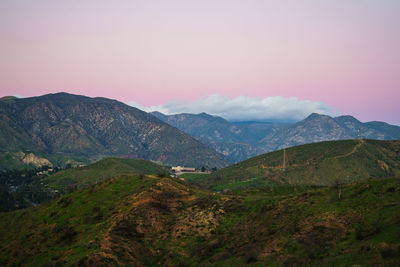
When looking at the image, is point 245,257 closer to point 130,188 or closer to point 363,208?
point 363,208

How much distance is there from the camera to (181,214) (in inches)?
3142

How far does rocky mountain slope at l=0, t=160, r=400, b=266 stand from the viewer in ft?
136

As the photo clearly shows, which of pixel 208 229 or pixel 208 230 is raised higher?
pixel 208 229

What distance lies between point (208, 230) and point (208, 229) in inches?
17.7

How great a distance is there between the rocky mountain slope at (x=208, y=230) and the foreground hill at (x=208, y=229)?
178 millimetres

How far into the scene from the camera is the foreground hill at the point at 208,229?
136 ft

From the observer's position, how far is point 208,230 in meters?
68.4

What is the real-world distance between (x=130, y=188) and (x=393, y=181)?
82.7 metres

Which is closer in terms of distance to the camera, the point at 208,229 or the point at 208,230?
the point at 208,230

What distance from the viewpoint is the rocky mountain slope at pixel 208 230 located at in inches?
1629

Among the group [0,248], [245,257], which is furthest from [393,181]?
[0,248]

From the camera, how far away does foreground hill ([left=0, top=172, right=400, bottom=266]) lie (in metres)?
41.5

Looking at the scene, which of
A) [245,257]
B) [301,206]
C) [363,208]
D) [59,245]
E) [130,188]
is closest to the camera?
[245,257]

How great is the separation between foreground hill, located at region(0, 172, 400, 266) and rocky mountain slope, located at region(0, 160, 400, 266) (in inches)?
7.0
